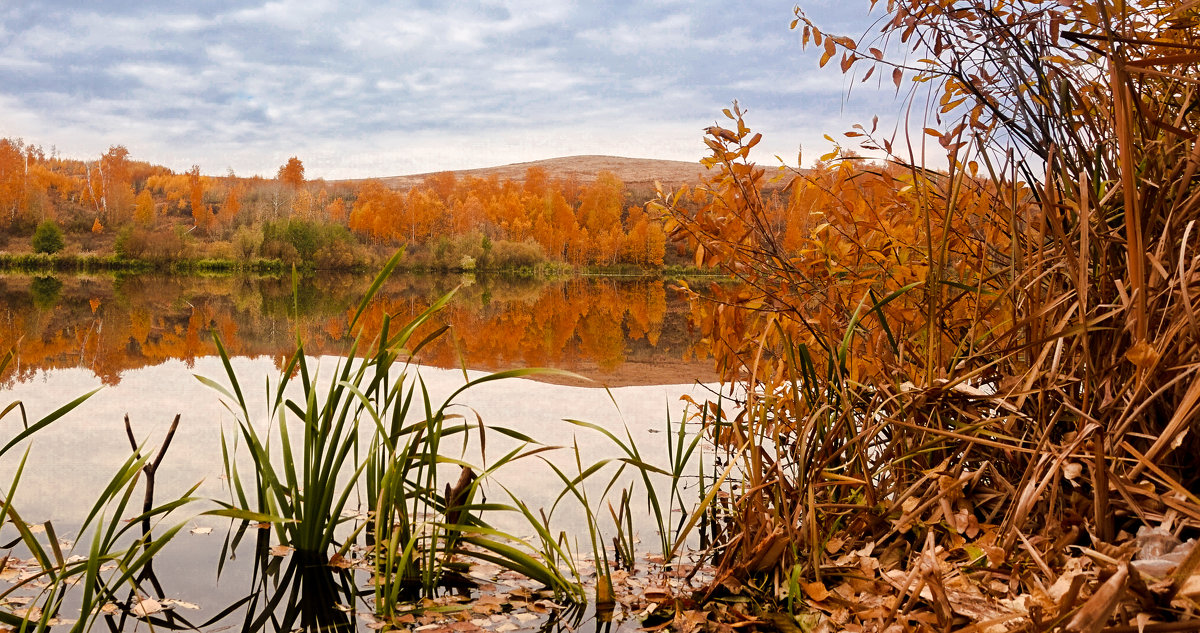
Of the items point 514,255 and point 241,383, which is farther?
point 514,255

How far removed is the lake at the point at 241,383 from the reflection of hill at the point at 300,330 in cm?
4

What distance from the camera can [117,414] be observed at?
5559 millimetres

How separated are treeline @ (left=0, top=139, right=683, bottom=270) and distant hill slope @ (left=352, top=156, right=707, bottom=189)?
25.2m

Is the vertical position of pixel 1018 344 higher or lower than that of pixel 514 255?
lower

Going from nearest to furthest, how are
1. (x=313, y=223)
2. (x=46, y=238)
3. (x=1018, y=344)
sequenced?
(x=1018, y=344)
(x=46, y=238)
(x=313, y=223)

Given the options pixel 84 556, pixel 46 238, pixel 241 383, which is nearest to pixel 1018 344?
pixel 84 556

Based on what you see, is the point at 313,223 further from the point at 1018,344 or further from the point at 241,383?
the point at 1018,344

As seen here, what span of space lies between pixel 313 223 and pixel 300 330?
1703 inches

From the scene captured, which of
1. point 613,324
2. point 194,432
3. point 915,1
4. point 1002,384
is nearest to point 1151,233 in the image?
point 1002,384

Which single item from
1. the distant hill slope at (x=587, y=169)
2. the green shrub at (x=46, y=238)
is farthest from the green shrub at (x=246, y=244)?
the distant hill slope at (x=587, y=169)

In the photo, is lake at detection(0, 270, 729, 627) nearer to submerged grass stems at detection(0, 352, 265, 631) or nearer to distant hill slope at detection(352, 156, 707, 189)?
submerged grass stems at detection(0, 352, 265, 631)

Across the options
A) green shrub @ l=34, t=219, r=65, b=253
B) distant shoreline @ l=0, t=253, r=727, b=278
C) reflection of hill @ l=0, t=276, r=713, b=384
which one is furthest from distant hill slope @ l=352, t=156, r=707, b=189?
reflection of hill @ l=0, t=276, r=713, b=384

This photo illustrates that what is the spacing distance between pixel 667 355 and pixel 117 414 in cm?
636

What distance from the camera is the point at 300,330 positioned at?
6055 mm
